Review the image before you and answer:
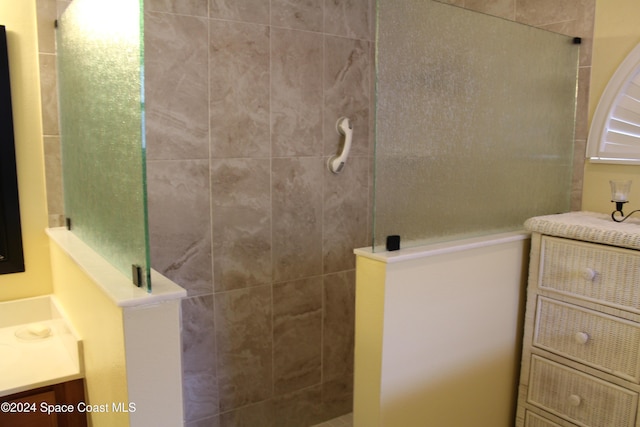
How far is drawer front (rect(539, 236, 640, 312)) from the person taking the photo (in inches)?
63.2

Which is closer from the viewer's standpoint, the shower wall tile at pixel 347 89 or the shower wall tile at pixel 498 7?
the shower wall tile at pixel 498 7

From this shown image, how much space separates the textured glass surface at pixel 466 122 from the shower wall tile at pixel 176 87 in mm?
966

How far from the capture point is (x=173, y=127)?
2084 mm

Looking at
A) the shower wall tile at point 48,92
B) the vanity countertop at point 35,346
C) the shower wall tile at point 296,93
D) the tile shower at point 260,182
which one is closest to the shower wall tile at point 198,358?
the tile shower at point 260,182

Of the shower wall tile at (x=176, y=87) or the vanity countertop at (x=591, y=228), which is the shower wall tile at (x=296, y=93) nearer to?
the shower wall tile at (x=176, y=87)

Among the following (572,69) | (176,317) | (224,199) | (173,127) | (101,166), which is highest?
(572,69)

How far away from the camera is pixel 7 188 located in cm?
185

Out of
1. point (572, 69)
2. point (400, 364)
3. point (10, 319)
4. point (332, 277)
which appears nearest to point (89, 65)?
point (10, 319)

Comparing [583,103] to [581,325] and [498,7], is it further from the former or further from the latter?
[581,325]

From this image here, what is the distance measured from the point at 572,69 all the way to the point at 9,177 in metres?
2.25

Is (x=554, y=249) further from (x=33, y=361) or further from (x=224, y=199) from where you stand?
(x=33, y=361)

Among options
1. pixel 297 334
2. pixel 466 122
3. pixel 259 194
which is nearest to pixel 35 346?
pixel 259 194

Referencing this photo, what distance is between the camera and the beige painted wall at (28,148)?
5.96 ft

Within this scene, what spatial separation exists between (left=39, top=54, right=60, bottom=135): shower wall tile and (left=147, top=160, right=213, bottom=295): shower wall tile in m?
0.38
